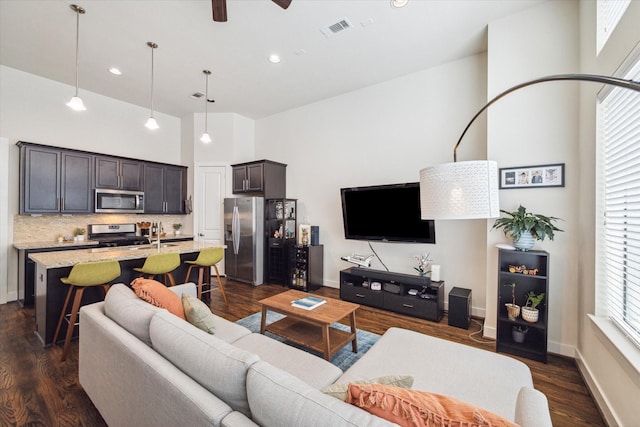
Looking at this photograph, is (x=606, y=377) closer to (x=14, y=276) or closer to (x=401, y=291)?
(x=401, y=291)

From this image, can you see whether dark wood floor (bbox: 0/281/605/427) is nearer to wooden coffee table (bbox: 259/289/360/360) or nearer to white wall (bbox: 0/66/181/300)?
wooden coffee table (bbox: 259/289/360/360)

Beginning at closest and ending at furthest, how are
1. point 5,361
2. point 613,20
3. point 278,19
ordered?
1. point 613,20
2. point 5,361
3. point 278,19

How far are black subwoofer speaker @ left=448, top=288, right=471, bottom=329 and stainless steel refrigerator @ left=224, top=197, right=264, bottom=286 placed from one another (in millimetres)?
3303

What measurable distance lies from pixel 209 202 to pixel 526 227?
541cm

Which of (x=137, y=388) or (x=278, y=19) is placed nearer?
(x=137, y=388)

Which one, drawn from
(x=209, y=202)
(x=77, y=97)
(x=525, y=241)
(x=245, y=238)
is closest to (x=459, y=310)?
(x=525, y=241)

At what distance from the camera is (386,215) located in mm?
3908

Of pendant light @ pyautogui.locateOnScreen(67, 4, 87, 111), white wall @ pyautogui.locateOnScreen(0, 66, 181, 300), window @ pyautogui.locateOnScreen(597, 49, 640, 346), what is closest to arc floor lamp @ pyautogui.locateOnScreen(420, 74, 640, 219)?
window @ pyautogui.locateOnScreen(597, 49, 640, 346)

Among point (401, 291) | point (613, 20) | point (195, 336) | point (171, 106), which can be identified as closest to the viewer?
point (195, 336)

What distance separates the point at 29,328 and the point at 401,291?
4.45m

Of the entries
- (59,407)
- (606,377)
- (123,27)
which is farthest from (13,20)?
(606,377)

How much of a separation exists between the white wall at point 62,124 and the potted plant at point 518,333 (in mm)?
6544

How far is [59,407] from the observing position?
6.17ft

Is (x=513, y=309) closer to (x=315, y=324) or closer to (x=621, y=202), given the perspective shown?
(x=621, y=202)
